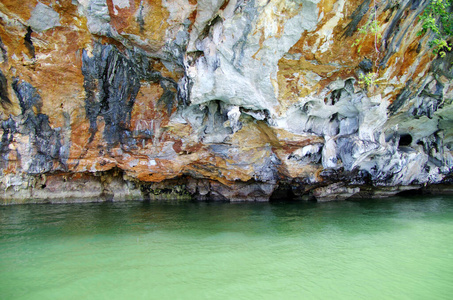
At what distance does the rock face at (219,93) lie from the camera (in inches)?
256

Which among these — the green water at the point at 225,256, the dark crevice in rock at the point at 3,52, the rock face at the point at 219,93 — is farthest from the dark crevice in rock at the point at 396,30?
the dark crevice in rock at the point at 3,52

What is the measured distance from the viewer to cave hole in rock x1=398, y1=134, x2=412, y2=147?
11.8 metres

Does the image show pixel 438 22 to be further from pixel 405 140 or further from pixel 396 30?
pixel 405 140

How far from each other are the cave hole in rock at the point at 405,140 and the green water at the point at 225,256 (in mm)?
3615

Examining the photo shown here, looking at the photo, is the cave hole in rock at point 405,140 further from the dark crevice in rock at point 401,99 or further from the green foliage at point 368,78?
the green foliage at point 368,78

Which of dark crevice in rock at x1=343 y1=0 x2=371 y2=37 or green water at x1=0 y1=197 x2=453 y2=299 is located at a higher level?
dark crevice in rock at x1=343 y1=0 x2=371 y2=37

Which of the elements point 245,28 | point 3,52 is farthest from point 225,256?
point 3,52

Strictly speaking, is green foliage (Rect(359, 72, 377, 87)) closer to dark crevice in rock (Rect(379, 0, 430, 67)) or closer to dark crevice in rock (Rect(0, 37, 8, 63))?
dark crevice in rock (Rect(379, 0, 430, 67))

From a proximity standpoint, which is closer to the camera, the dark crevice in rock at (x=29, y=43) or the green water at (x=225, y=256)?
the green water at (x=225, y=256)

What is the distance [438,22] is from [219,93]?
6135mm

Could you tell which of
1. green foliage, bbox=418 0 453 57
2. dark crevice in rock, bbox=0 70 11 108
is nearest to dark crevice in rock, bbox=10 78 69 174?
dark crevice in rock, bbox=0 70 11 108

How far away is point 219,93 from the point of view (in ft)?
25.9

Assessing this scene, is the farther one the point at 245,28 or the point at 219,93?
the point at 219,93

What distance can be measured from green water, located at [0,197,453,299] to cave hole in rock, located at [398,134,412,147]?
11.9ft
